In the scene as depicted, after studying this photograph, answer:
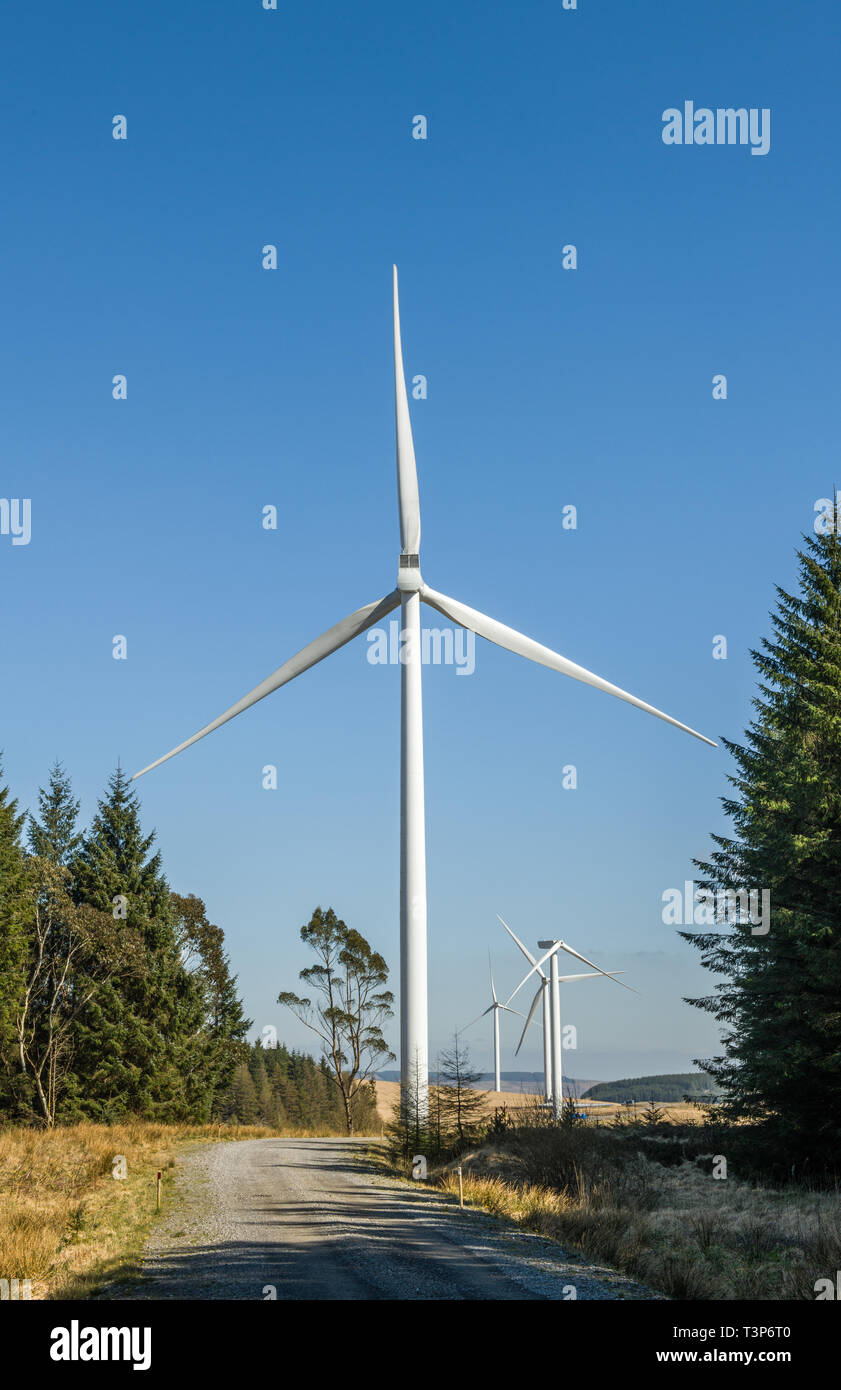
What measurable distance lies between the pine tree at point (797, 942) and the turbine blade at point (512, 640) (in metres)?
5.54

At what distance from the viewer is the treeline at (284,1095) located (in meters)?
114

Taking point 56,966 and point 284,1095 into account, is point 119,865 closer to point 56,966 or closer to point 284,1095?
point 56,966

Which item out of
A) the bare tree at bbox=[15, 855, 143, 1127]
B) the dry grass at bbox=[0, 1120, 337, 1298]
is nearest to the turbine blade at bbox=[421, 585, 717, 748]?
the dry grass at bbox=[0, 1120, 337, 1298]

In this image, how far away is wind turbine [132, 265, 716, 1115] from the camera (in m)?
31.8

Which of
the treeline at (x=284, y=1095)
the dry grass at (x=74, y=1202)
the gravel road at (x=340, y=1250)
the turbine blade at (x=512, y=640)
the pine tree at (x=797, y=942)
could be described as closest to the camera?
the gravel road at (x=340, y=1250)

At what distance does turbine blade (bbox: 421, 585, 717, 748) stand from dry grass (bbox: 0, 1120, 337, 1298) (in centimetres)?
1870

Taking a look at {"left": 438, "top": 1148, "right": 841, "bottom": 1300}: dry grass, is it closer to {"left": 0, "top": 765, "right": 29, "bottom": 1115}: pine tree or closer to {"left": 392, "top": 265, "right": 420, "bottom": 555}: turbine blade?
{"left": 392, "top": 265, "right": 420, "bottom": 555}: turbine blade

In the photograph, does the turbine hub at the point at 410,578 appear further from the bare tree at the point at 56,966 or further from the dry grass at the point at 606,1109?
the bare tree at the point at 56,966

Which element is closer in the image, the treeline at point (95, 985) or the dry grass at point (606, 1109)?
the dry grass at point (606, 1109)

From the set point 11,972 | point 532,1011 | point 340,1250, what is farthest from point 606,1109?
point 340,1250

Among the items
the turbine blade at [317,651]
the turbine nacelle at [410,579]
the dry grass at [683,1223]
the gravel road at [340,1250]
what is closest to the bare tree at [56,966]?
the turbine blade at [317,651]

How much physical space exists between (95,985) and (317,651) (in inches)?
1091

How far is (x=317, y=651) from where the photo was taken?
37969mm
